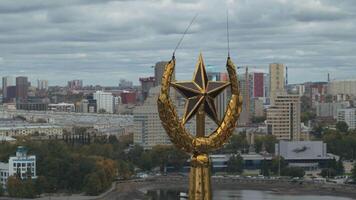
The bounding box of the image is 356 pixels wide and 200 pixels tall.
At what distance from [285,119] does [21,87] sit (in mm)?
67383

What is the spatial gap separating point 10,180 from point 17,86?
84.5m

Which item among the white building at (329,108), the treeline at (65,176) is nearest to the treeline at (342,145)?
the treeline at (65,176)

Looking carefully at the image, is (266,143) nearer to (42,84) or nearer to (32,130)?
(32,130)

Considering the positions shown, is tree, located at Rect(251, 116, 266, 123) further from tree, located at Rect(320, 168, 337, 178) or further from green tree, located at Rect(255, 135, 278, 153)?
tree, located at Rect(320, 168, 337, 178)

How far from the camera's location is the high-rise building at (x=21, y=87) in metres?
113

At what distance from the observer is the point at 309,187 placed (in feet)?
117

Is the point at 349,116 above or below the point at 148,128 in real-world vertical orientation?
above

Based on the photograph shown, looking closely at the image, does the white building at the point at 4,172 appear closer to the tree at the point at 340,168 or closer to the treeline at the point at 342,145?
the tree at the point at 340,168

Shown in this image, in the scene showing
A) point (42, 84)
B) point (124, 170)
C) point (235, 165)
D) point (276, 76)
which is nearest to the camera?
point (124, 170)

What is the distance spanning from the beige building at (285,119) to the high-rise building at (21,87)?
6381 centimetres

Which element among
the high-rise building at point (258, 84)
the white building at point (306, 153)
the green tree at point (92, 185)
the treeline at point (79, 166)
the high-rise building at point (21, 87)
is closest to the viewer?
the treeline at point (79, 166)

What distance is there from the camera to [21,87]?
11362 centimetres

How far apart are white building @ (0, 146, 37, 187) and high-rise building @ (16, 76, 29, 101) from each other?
256ft

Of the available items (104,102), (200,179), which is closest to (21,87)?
(104,102)
